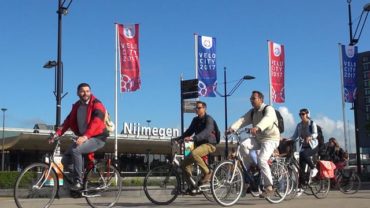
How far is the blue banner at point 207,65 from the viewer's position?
94.5ft

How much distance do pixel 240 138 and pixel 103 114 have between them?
266cm

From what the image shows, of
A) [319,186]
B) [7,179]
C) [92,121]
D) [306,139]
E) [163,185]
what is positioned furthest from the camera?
[7,179]

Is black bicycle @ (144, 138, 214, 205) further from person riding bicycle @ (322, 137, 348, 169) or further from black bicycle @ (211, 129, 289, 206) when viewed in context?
person riding bicycle @ (322, 137, 348, 169)

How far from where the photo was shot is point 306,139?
487 inches

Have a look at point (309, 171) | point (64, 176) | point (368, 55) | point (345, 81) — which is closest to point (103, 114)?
point (64, 176)

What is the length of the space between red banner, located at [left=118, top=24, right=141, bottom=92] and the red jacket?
63.0ft

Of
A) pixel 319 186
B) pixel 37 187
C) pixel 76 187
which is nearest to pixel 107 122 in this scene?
pixel 76 187

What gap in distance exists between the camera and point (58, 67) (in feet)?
76.3

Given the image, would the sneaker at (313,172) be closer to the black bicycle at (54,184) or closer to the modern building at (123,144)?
the black bicycle at (54,184)

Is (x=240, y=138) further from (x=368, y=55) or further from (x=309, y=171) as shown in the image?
(x=368, y=55)

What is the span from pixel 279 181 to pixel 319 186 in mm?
2178

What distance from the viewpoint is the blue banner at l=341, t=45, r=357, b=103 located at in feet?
102

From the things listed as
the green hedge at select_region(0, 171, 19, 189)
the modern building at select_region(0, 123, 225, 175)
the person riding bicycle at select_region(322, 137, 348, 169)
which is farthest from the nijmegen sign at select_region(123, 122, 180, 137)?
the person riding bicycle at select_region(322, 137, 348, 169)

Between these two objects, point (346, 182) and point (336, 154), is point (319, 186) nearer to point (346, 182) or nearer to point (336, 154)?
point (346, 182)
